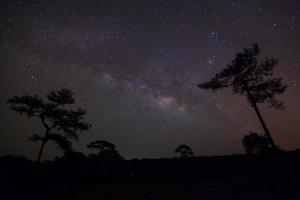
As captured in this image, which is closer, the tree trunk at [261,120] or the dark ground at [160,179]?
the dark ground at [160,179]

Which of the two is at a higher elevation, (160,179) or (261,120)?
(261,120)

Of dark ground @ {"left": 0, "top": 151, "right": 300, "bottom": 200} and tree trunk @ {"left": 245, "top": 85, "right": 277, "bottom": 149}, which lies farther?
tree trunk @ {"left": 245, "top": 85, "right": 277, "bottom": 149}

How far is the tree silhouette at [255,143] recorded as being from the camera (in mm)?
24872

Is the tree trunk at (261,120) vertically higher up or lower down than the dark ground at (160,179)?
higher up

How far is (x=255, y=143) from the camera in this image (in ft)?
83.0

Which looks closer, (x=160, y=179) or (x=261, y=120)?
(x=261, y=120)

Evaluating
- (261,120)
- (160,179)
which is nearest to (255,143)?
(261,120)

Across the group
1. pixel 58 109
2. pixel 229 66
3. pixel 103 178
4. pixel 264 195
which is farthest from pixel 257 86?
pixel 58 109

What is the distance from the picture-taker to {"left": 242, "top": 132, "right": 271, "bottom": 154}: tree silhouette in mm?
24872

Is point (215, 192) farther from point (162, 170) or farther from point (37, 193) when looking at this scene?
point (37, 193)

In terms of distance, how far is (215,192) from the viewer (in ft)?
64.3

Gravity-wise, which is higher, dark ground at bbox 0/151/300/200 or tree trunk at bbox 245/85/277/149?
tree trunk at bbox 245/85/277/149

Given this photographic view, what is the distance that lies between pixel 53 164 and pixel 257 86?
20583 millimetres

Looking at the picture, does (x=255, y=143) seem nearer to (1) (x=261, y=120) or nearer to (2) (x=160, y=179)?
(1) (x=261, y=120)
